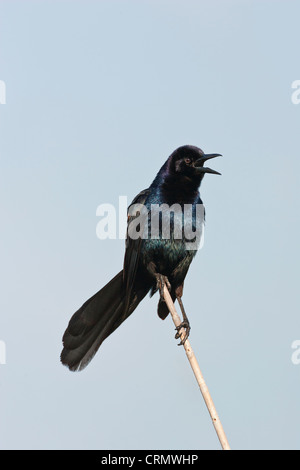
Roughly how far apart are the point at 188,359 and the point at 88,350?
2.12 meters

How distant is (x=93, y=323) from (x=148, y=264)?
0.81 metres

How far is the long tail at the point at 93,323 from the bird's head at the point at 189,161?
1224 millimetres

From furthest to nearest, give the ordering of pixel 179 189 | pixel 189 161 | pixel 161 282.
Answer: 1. pixel 189 161
2. pixel 179 189
3. pixel 161 282

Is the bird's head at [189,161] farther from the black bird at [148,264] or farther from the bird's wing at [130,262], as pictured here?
the bird's wing at [130,262]

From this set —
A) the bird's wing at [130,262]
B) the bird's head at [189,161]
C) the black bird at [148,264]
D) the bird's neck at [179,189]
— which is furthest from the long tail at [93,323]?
the bird's head at [189,161]

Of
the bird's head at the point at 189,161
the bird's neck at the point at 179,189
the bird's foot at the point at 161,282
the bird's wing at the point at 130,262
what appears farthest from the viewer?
the bird's head at the point at 189,161

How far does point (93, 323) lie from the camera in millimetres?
7719

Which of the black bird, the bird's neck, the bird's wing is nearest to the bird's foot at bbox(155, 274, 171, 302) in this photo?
the black bird

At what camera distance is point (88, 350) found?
7.59 m

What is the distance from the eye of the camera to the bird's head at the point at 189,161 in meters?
7.96

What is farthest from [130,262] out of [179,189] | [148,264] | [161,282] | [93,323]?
[179,189]

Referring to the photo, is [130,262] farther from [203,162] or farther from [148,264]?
[203,162]

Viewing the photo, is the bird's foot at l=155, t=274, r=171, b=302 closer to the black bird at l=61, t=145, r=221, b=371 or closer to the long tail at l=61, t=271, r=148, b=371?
the black bird at l=61, t=145, r=221, b=371

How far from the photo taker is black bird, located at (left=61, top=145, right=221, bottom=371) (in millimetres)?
7598
